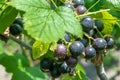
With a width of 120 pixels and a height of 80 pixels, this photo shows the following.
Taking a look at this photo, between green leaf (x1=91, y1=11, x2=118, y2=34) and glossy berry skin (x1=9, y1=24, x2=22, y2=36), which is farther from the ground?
green leaf (x1=91, y1=11, x2=118, y2=34)

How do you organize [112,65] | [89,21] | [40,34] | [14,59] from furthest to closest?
[112,65] → [14,59] → [89,21] → [40,34]

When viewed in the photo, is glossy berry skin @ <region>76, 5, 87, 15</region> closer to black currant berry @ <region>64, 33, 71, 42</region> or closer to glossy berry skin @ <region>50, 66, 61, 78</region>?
black currant berry @ <region>64, 33, 71, 42</region>

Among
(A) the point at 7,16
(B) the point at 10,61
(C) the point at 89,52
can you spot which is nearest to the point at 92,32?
(C) the point at 89,52

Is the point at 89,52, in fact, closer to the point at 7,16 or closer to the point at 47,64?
the point at 47,64

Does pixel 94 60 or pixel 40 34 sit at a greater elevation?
pixel 40 34

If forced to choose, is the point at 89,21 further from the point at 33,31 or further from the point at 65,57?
the point at 33,31

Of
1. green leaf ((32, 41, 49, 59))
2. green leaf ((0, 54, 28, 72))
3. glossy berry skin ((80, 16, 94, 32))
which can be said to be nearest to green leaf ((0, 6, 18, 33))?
green leaf ((32, 41, 49, 59))

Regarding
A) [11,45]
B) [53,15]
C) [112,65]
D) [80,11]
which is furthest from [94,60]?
[112,65]
